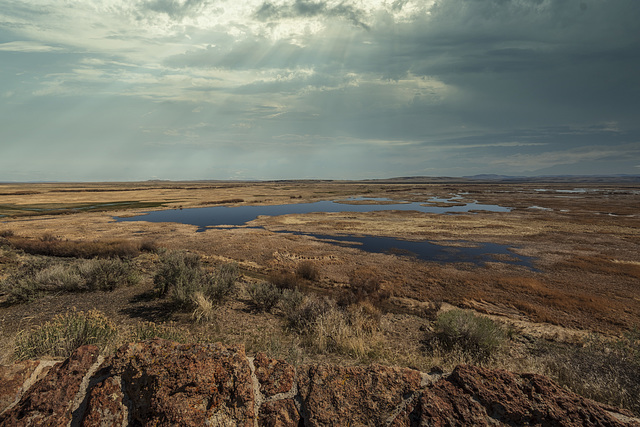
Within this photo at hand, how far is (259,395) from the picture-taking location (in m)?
2.66

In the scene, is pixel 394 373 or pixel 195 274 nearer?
pixel 394 373

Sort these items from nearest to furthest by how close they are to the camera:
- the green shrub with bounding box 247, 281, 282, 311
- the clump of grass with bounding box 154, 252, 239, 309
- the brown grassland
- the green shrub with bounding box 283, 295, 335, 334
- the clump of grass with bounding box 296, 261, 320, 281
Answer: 1. the brown grassland
2. the green shrub with bounding box 283, 295, 335, 334
3. the clump of grass with bounding box 154, 252, 239, 309
4. the green shrub with bounding box 247, 281, 282, 311
5. the clump of grass with bounding box 296, 261, 320, 281

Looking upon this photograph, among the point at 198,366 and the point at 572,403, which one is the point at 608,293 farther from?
the point at 198,366

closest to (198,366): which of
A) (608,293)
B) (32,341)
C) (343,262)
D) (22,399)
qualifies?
(22,399)

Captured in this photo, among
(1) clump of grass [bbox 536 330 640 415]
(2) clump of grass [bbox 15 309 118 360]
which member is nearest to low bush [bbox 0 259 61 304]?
(2) clump of grass [bbox 15 309 118 360]

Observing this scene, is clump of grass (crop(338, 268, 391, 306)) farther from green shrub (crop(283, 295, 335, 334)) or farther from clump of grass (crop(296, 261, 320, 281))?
green shrub (crop(283, 295, 335, 334))

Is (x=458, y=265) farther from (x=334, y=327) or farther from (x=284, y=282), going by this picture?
(x=334, y=327)

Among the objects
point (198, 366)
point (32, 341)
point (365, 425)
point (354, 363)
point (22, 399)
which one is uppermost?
point (198, 366)

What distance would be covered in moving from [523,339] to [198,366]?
9860 millimetres

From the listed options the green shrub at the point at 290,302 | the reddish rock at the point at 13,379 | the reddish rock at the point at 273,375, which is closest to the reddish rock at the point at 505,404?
the reddish rock at the point at 273,375

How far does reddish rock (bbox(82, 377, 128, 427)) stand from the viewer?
240 cm

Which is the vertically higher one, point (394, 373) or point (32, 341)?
point (394, 373)

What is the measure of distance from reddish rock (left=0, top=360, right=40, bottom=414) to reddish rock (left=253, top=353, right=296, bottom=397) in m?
2.14

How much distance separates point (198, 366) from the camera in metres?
2.67
